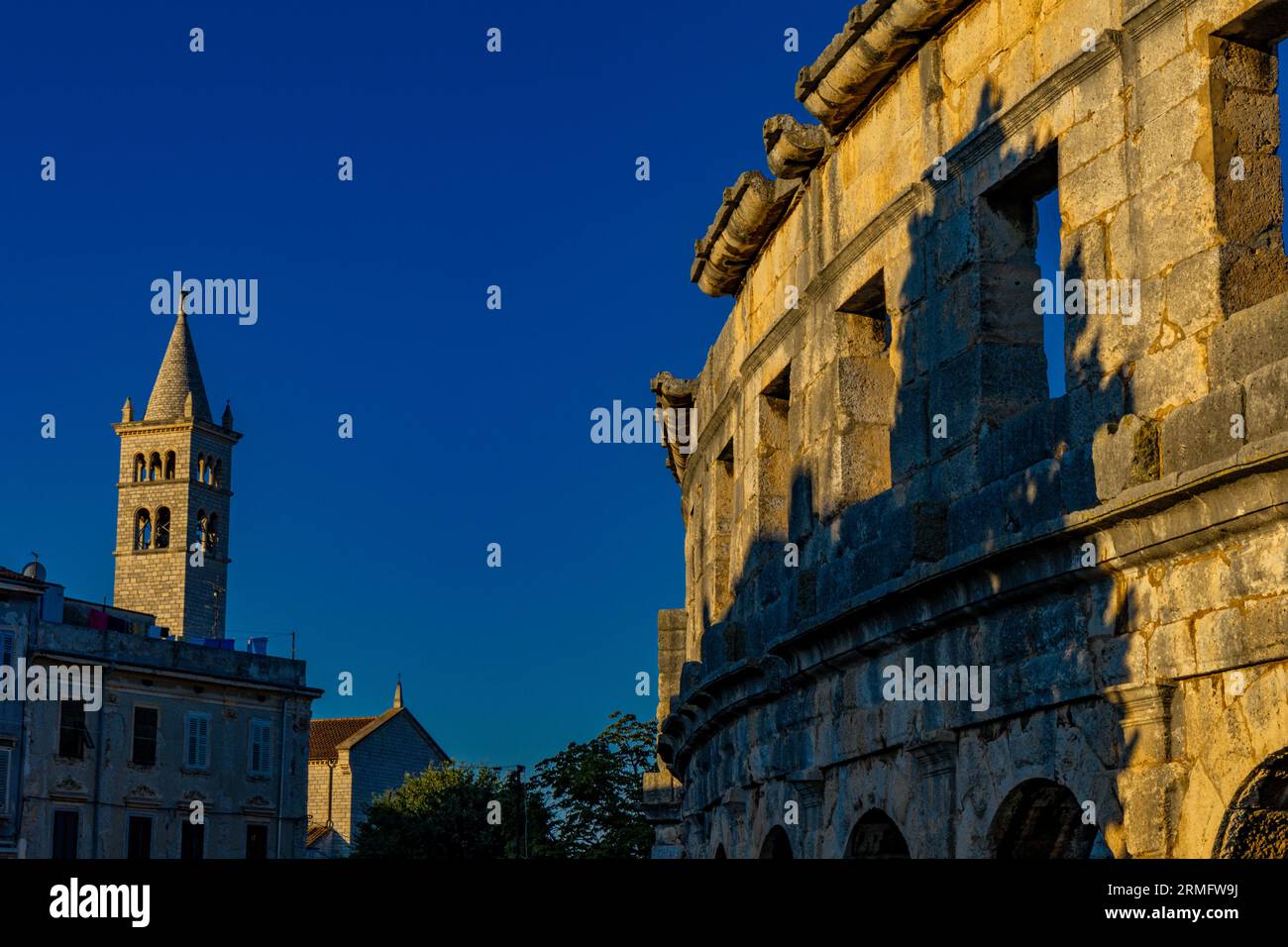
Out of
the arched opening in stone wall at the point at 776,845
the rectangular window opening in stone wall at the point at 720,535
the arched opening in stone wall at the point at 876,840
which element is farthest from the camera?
the rectangular window opening in stone wall at the point at 720,535

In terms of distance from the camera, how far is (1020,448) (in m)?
9.91

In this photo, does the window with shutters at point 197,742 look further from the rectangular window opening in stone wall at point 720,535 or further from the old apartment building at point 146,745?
the rectangular window opening in stone wall at point 720,535

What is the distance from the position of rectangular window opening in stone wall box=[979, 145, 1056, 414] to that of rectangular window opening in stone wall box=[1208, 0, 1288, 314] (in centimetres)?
186

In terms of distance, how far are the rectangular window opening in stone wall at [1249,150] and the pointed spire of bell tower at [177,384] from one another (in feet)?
274

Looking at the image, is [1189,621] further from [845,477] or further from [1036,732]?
[845,477]

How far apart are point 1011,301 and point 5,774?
36.8 metres

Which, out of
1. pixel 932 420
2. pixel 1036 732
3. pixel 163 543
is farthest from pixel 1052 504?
pixel 163 543

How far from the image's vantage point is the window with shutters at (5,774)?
4212cm

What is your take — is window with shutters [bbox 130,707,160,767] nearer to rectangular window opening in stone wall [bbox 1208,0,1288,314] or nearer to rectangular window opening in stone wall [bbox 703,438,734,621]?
rectangular window opening in stone wall [bbox 703,438,734,621]

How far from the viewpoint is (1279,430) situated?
752cm

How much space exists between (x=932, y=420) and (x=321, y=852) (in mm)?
56381

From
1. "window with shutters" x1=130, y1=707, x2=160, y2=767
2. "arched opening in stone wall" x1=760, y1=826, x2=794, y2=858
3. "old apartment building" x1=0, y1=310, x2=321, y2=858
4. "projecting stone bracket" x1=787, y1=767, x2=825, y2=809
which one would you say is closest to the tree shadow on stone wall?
"projecting stone bracket" x1=787, y1=767, x2=825, y2=809

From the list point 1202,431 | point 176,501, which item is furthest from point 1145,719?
point 176,501

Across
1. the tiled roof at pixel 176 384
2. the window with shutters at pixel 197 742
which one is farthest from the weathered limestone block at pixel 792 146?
the tiled roof at pixel 176 384
